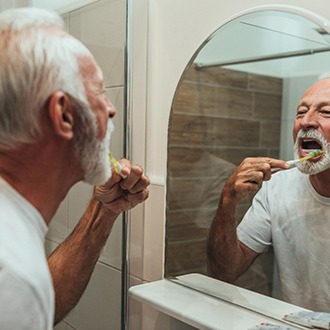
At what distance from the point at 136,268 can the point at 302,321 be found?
0.57 m

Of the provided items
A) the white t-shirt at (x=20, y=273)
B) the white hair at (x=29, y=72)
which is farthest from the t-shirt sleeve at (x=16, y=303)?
the white hair at (x=29, y=72)

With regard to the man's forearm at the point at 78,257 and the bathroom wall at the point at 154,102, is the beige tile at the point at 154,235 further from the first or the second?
the man's forearm at the point at 78,257

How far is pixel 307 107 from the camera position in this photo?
1019 mm

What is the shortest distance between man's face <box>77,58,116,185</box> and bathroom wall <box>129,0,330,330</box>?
1.60 feet

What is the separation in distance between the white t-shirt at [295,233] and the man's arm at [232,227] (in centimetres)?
2

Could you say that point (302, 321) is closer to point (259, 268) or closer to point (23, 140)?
point (259, 268)

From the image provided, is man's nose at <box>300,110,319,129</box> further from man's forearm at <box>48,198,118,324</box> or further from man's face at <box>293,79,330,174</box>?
man's forearm at <box>48,198,118,324</box>

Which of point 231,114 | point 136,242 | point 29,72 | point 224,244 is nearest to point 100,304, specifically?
point 136,242

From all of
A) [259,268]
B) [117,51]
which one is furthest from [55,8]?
[259,268]

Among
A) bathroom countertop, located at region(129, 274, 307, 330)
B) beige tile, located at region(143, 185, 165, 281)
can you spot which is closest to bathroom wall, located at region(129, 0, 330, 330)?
beige tile, located at region(143, 185, 165, 281)

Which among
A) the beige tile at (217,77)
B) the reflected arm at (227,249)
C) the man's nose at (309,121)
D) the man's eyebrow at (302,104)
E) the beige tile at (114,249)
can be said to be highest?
the beige tile at (217,77)

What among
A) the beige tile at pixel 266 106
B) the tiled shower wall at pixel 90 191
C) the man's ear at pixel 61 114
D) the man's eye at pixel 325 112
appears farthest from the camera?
the tiled shower wall at pixel 90 191

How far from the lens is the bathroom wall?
48.8 inches

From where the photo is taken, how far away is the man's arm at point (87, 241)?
109cm
